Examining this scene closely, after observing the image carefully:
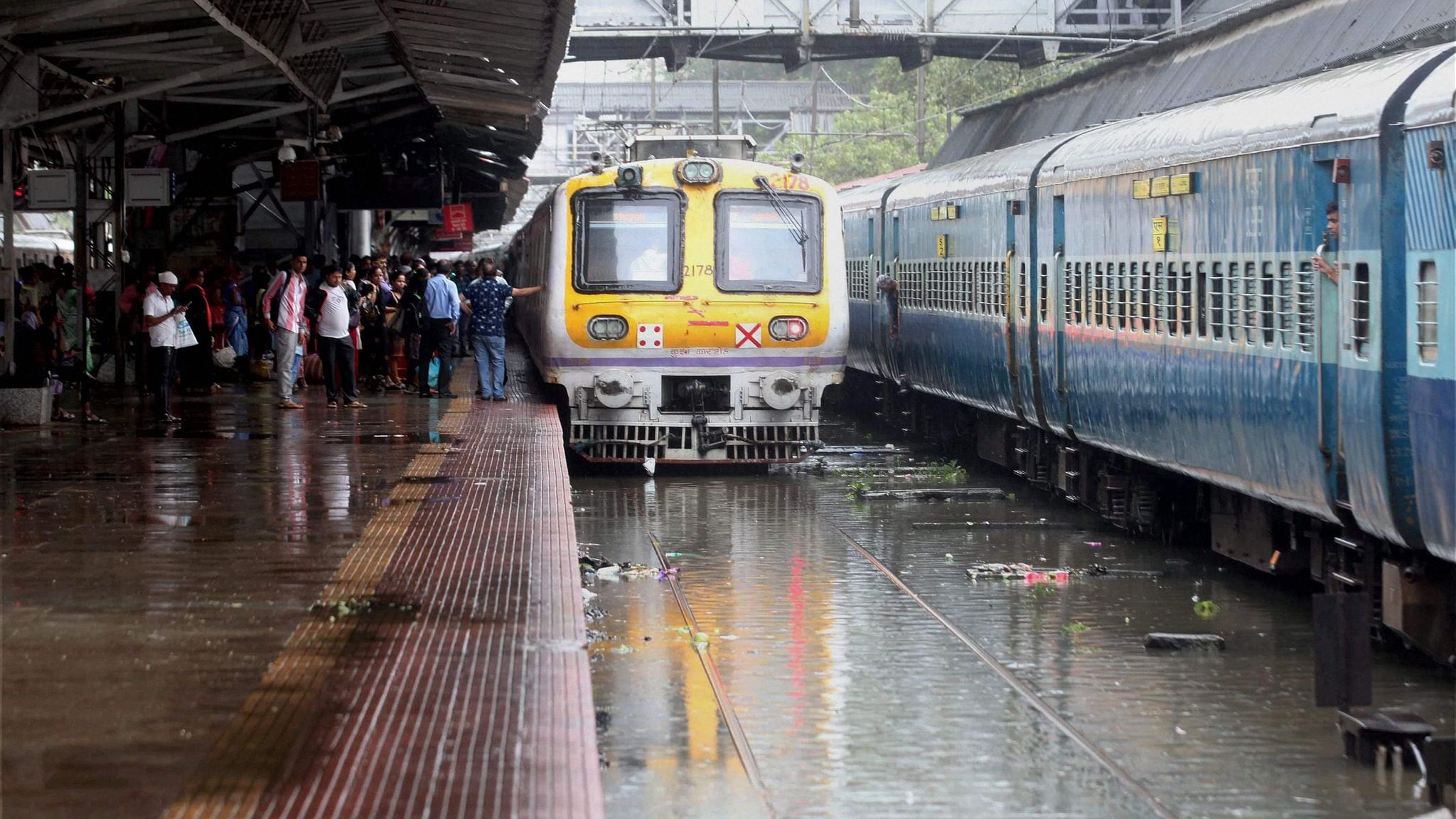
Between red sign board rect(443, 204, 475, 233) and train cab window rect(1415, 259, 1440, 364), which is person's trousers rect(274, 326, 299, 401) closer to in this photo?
train cab window rect(1415, 259, 1440, 364)

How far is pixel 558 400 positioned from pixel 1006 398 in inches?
186

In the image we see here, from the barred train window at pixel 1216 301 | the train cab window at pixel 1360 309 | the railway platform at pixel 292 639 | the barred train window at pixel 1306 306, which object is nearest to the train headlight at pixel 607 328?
the railway platform at pixel 292 639

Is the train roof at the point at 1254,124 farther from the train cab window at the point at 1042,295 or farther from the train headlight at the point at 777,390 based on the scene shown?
the train headlight at the point at 777,390

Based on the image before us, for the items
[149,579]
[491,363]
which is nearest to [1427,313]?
[149,579]

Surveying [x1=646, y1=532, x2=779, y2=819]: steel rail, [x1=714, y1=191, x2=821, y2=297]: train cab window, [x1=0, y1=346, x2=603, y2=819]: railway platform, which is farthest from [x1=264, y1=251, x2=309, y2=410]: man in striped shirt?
[x1=646, y1=532, x2=779, y2=819]: steel rail

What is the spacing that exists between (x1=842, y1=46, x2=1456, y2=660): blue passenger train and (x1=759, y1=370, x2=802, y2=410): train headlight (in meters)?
1.92

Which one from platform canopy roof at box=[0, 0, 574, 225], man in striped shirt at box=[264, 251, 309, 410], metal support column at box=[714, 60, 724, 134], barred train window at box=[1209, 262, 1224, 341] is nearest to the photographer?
barred train window at box=[1209, 262, 1224, 341]

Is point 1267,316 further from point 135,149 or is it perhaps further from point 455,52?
point 135,149

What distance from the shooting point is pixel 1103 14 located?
30.5 metres

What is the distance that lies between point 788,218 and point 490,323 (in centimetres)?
351

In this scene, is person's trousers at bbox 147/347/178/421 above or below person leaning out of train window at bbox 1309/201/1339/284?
below

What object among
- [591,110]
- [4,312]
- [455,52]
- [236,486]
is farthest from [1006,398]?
[591,110]

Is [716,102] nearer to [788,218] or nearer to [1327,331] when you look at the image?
[788,218]

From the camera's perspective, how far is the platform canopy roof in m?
15.0
